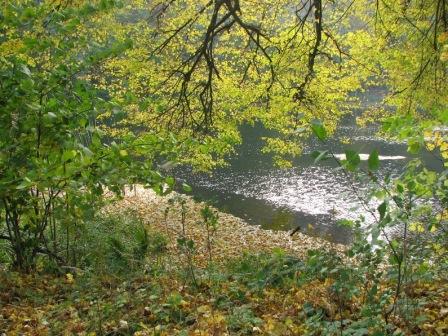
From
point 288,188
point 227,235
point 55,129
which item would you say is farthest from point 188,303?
point 288,188

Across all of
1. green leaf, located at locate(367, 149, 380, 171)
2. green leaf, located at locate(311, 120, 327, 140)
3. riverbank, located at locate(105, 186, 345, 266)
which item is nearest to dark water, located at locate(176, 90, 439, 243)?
riverbank, located at locate(105, 186, 345, 266)

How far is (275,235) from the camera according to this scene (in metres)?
15.3

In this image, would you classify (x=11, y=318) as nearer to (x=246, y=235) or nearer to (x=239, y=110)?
(x=239, y=110)

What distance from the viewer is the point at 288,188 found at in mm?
23328

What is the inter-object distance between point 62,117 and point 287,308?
8.30 ft

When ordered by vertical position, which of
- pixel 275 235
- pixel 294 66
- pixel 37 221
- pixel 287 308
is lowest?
pixel 275 235

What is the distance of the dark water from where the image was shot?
18.3 m

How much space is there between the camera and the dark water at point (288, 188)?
60.1 feet

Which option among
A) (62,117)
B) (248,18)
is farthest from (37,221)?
(248,18)

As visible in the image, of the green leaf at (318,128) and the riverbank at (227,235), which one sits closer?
the green leaf at (318,128)

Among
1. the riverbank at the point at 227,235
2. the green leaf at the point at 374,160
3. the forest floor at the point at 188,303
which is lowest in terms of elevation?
the riverbank at the point at 227,235

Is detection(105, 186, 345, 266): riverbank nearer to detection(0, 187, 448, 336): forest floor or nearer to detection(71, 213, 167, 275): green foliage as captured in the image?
detection(71, 213, 167, 275): green foliage

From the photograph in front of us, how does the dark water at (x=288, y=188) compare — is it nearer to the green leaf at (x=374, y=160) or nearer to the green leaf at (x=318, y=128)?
the green leaf at (x=374, y=160)

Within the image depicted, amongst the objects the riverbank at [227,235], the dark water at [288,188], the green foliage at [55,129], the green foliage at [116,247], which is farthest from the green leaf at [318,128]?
the dark water at [288,188]
